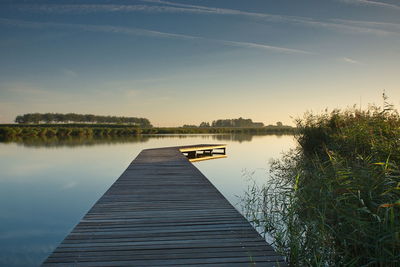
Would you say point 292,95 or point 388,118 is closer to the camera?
point 388,118

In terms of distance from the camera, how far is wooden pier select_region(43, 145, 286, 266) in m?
2.01

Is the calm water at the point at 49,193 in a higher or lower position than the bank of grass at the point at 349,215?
lower

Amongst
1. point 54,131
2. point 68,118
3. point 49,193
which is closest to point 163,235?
point 49,193

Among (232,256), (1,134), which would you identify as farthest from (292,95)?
(1,134)

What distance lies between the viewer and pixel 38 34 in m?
16.8

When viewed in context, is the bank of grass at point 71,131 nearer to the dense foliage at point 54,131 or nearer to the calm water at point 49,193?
the dense foliage at point 54,131

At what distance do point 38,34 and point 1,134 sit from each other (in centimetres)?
2438

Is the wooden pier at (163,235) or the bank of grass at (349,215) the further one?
the bank of grass at (349,215)

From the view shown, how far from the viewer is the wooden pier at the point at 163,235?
6.61ft

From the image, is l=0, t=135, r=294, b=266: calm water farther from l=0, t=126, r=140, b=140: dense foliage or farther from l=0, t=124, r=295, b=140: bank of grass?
l=0, t=126, r=140, b=140: dense foliage

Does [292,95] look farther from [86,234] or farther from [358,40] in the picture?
[86,234]

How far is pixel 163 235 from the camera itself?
8.21 feet

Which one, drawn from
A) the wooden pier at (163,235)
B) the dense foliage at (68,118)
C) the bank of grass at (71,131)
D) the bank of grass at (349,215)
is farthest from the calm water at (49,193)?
the dense foliage at (68,118)

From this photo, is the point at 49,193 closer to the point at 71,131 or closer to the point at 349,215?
the point at 349,215
